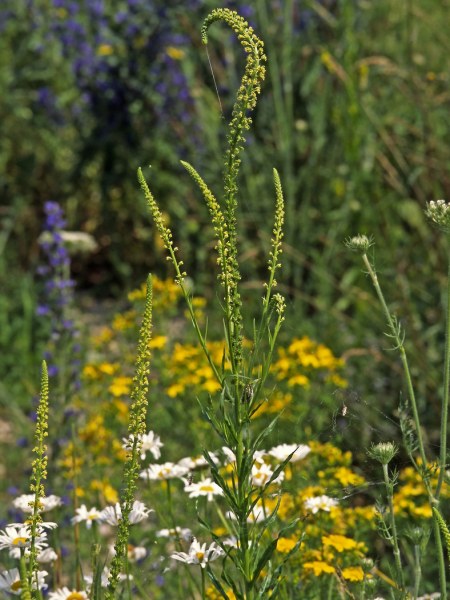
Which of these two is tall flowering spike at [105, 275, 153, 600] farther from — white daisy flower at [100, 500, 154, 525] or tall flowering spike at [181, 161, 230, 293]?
white daisy flower at [100, 500, 154, 525]

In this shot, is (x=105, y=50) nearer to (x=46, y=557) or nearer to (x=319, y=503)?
(x=319, y=503)

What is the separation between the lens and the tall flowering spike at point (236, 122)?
1412 millimetres

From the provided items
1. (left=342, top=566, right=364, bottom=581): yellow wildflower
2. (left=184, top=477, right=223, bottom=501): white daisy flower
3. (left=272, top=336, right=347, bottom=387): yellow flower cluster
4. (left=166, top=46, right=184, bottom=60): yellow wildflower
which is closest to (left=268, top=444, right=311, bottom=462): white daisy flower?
(left=184, top=477, right=223, bottom=501): white daisy flower

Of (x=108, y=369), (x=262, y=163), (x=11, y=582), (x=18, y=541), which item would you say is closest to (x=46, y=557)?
(x=18, y=541)

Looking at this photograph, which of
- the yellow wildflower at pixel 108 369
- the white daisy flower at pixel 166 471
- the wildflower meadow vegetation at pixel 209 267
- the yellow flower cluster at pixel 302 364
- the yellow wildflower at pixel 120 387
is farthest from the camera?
the yellow wildflower at pixel 108 369

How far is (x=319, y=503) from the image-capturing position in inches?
82.8

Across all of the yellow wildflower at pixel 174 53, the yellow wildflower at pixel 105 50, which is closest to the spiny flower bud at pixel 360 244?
the yellow wildflower at pixel 174 53

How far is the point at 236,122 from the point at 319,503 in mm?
952

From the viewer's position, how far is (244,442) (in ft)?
5.05

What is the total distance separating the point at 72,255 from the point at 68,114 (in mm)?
877

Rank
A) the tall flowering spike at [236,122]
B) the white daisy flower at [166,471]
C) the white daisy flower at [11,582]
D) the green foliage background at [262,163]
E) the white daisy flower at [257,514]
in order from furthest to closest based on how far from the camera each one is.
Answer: the green foliage background at [262,163] → the white daisy flower at [166,471] → the white daisy flower at [257,514] → the white daisy flower at [11,582] → the tall flowering spike at [236,122]

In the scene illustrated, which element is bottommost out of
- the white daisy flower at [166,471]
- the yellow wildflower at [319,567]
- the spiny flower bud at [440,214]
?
the yellow wildflower at [319,567]

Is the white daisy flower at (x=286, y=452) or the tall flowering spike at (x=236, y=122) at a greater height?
the tall flowering spike at (x=236, y=122)

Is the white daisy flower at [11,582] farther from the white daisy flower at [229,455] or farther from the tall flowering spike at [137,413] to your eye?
the white daisy flower at [229,455]
